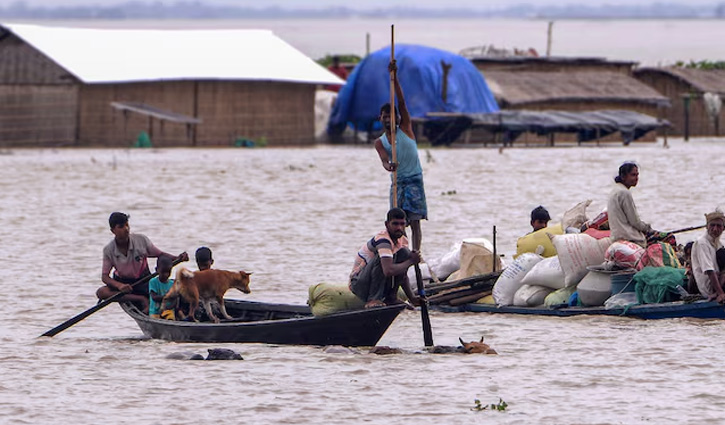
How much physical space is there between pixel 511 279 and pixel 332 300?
6.50ft

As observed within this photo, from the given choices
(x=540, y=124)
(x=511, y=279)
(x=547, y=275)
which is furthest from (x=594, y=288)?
(x=540, y=124)

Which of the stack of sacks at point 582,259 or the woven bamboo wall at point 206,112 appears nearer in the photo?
the stack of sacks at point 582,259

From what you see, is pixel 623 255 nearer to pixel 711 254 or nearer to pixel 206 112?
pixel 711 254

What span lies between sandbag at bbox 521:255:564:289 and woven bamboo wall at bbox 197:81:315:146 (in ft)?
82.3

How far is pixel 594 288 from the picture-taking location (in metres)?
10.2

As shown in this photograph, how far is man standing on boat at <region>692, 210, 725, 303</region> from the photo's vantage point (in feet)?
30.4

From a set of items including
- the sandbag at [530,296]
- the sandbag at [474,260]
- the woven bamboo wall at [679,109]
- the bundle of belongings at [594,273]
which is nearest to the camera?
the bundle of belongings at [594,273]

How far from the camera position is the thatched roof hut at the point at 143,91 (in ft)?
109

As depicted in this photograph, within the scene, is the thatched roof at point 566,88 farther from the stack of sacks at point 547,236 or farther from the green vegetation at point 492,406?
the green vegetation at point 492,406

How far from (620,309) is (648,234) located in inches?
31.3

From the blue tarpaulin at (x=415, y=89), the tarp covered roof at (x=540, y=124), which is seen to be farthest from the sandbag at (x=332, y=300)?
the blue tarpaulin at (x=415, y=89)

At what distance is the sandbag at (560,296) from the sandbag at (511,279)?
263 millimetres

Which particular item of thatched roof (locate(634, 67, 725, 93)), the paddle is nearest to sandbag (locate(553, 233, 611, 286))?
the paddle

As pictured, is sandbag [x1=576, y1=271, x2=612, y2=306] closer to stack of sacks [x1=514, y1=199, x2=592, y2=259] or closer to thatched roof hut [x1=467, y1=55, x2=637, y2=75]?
stack of sacks [x1=514, y1=199, x2=592, y2=259]
